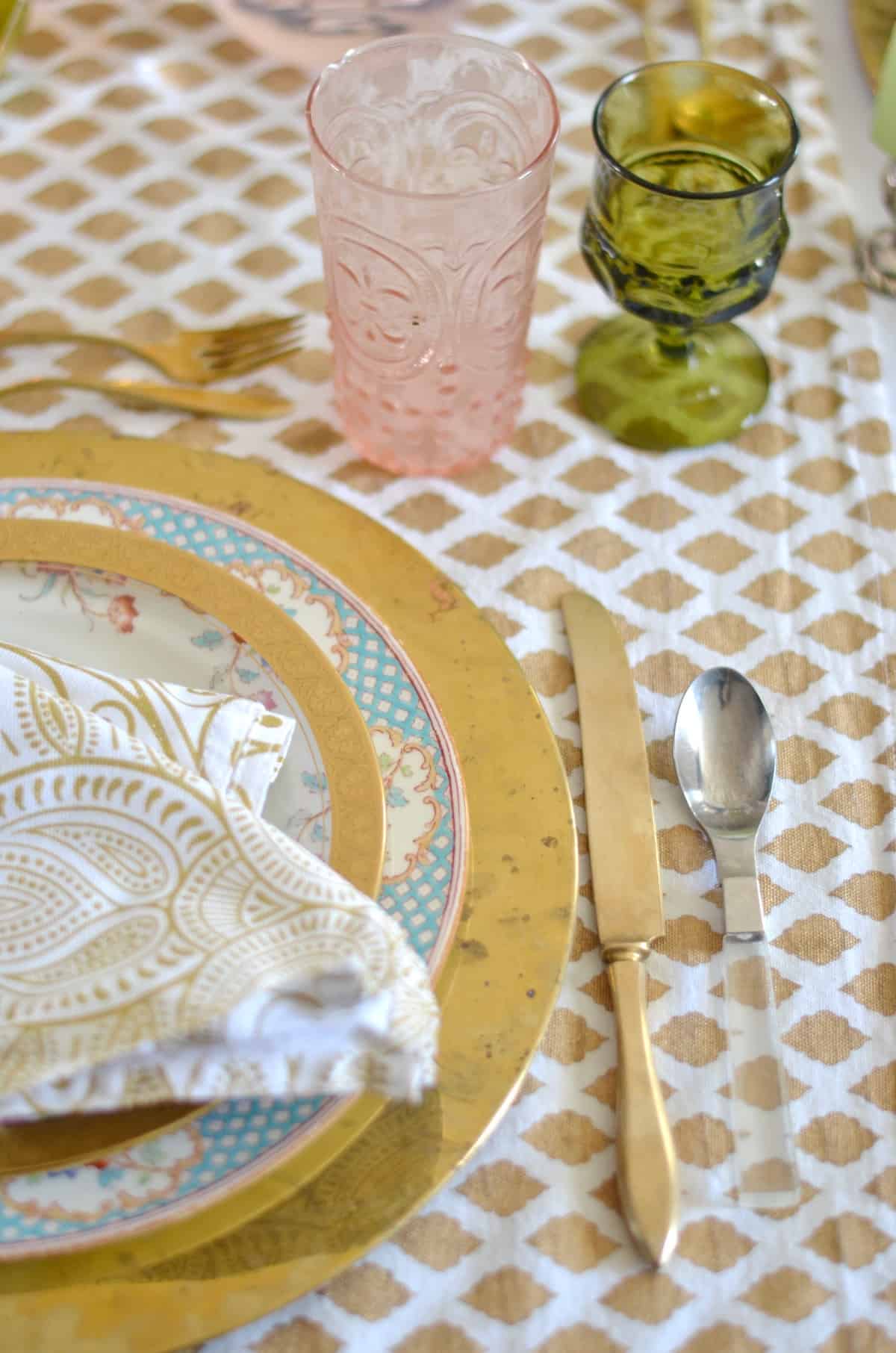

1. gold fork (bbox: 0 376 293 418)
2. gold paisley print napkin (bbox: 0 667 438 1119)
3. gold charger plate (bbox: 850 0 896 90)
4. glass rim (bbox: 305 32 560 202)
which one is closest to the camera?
gold paisley print napkin (bbox: 0 667 438 1119)

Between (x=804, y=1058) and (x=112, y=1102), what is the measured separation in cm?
28

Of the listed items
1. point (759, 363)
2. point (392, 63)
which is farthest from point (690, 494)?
point (392, 63)

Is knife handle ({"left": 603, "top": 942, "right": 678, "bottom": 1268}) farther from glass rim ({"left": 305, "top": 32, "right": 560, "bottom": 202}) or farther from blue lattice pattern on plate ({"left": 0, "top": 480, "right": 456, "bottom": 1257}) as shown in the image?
glass rim ({"left": 305, "top": 32, "right": 560, "bottom": 202})

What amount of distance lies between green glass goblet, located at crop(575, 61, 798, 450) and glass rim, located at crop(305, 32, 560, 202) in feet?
0.13

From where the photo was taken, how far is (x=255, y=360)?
2.45 ft

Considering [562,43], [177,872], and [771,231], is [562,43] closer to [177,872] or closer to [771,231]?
[771,231]

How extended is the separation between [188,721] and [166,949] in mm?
106

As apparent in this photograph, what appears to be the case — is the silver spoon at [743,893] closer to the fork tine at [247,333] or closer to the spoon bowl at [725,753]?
the spoon bowl at [725,753]

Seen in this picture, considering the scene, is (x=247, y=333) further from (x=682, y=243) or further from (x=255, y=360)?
(x=682, y=243)

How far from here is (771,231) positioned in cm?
64

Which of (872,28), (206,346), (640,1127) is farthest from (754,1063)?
(872,28)

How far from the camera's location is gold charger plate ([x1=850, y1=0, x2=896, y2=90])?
869 mm

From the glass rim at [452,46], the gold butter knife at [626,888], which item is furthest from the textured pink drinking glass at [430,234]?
the gold butter knife at [626,888]

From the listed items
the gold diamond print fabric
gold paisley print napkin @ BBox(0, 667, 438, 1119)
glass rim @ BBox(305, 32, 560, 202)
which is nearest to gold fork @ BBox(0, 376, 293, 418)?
the gold diamond print fabric
